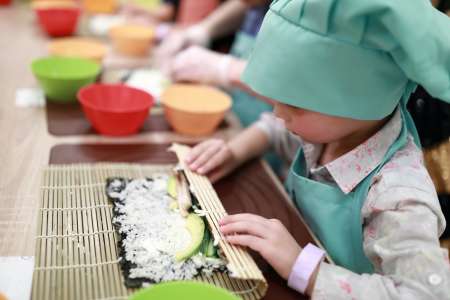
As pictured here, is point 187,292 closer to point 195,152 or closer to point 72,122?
point 195,152

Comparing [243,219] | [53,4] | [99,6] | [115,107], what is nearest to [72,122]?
[115,107]

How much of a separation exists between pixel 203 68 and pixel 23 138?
576 mm

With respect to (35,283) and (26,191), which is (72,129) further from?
(35,283)

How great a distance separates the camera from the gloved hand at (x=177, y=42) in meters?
1.79

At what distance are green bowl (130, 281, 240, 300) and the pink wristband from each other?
0.46 ft

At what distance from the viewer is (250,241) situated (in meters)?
0.83

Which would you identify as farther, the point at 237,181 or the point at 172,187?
the point at 237,181

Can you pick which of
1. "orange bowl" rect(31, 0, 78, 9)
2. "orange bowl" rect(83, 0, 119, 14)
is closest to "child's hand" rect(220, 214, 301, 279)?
"orange bowl" rect(31, 0, 78, 9)

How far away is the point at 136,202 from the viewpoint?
3.15ft

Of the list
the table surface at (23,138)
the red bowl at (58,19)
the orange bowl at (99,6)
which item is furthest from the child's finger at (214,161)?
the orange bowl at (99,6)

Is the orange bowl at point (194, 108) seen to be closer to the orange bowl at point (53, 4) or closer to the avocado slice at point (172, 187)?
the avocado slice at point (172, 187)

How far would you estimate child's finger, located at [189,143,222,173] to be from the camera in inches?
42.8

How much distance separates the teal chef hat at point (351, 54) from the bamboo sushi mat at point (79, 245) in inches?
13.0

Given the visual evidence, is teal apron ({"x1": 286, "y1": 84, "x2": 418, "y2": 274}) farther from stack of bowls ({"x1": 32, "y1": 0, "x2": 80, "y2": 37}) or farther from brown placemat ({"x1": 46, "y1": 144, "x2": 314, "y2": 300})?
stack of bowls ({"x1": 32, "y1": 0, "x2": 80, "y2": 37})
